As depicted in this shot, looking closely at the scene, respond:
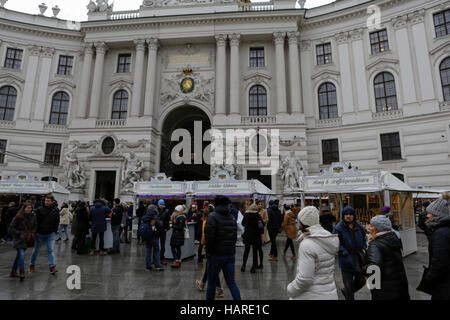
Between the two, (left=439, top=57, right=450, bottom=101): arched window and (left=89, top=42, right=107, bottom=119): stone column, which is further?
(left=89, top=42, right=107, bottom=119): stone column

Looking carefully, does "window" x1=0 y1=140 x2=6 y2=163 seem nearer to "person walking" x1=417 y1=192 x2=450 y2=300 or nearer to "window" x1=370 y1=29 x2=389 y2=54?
"person walking" x1=417 y1=192 x2=450 y2=300

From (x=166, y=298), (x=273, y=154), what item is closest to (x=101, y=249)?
(x=166, y=298)

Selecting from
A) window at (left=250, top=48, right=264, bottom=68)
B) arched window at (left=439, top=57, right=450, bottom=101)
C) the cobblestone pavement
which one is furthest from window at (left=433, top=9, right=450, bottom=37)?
the cobblestone pavement

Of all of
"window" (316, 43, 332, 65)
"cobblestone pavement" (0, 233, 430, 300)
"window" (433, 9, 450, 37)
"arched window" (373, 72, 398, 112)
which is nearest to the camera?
"cobblestone pavement" (0, 233, 430, 300)

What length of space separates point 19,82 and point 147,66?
44.1ft

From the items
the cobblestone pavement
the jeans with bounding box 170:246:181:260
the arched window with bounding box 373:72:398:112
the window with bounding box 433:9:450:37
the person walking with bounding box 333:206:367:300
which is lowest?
the cobblestone pavement

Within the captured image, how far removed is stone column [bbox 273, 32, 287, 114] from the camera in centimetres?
2591

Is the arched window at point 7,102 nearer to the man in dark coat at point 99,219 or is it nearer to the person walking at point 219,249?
the man in dark coat at point 99,219

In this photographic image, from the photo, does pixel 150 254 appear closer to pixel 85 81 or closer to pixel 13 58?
pixel 85 81

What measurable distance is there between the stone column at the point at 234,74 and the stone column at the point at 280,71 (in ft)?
12.4

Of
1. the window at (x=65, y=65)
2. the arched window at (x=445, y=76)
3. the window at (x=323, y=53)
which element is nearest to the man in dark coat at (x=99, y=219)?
the window at (x=323, y=53)

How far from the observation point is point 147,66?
28.8 metres

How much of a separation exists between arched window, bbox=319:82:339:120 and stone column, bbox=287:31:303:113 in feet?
7.39

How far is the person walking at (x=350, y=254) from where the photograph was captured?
15.0 ft
